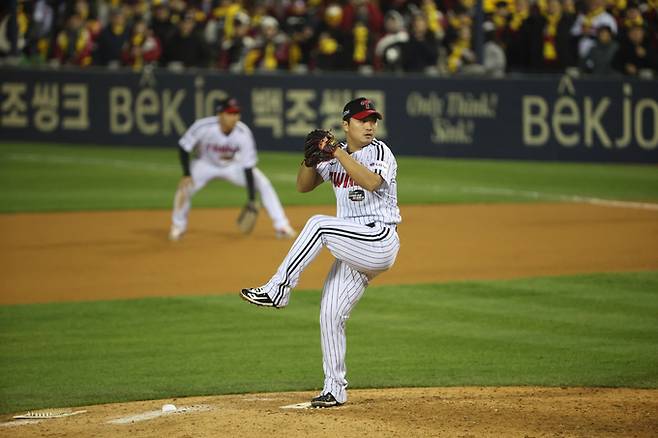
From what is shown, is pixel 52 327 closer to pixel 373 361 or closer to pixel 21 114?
pixel 373 361

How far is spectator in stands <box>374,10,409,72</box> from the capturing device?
25.1 meters

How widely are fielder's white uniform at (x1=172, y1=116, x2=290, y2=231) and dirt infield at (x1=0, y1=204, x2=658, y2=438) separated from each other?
1.42 ft

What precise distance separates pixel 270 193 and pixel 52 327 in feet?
17.1

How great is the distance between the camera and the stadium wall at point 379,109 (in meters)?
23.3

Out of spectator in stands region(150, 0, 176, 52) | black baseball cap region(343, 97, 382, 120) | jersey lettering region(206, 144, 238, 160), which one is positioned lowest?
jersey lettering region(206, 144, 238, 160)

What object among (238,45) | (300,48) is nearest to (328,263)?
(300,48)

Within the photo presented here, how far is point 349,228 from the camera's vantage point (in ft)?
25.7

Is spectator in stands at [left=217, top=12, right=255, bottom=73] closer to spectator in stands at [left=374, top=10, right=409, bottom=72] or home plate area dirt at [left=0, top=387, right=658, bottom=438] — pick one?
Answer: spectator in stands at [left=374, top=10, right=409, bottom=72]

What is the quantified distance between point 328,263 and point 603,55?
10442mm

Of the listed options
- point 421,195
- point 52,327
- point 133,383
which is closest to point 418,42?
point 421,195

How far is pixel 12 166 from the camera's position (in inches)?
964

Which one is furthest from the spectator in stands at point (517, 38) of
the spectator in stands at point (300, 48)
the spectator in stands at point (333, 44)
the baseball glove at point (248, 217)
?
the baseball glove at point (248, 217)

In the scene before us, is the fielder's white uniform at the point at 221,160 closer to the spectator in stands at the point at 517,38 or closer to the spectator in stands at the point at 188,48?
the spectator in stands at the point at 517,38

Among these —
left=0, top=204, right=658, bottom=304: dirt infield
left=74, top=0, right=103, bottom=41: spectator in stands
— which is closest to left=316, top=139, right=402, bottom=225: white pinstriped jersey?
left=0, top=204, right=658, bottom=304: dirt infield
